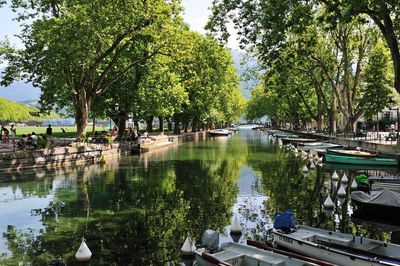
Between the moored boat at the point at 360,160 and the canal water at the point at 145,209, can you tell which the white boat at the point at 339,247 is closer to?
the canal water at the point at 145,209

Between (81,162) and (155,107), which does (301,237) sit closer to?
(81,162)

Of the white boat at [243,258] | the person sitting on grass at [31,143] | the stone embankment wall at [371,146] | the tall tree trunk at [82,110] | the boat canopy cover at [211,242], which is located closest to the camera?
the white boat at [243,258]

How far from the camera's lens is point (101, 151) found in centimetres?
3803

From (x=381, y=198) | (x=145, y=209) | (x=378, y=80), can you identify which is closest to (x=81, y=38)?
(x=145, y=209)

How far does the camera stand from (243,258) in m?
10.1

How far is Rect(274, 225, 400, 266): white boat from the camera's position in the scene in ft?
32.5

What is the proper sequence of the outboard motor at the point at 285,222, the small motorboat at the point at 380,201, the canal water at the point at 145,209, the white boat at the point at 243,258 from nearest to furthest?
1. the white boat at the point at 243,258
2. the outboard motor at the point at 285,222
3. the canal water at the point at 145,209
4. the small motorboat at the point at 380,201

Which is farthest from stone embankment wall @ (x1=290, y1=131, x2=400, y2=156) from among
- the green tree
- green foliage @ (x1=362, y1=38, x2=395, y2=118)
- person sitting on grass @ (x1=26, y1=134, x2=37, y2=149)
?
person sitting on grass @ (x1=26, y1=134, x2=37, y2=149)

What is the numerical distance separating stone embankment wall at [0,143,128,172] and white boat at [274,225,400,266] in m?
23.8

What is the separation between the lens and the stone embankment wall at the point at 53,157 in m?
29.8

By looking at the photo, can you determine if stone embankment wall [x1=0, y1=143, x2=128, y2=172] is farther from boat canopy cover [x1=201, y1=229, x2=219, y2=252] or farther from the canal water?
boat canopy cover [x1=201, y1=229, x2=219, y2=252]

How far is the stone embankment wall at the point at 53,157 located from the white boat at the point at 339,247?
23.8m

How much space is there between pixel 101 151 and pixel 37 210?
20034 mm

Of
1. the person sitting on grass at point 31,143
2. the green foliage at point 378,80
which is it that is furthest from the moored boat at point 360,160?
the person sitting on grass at point 31,143
